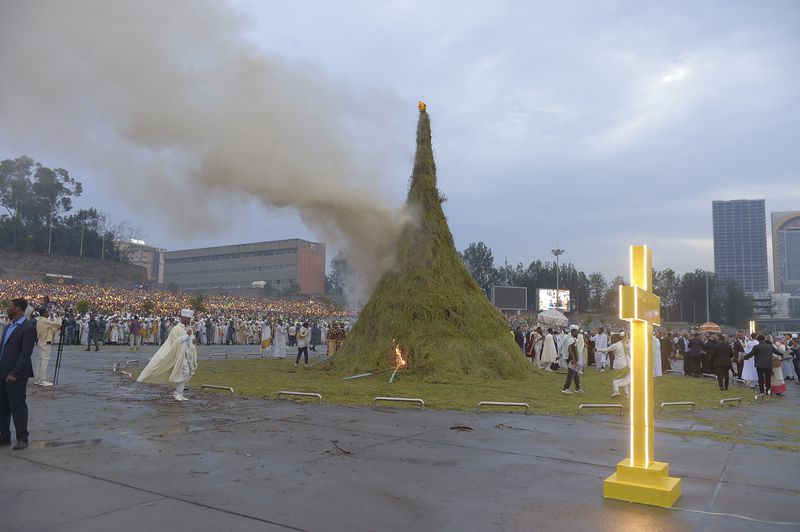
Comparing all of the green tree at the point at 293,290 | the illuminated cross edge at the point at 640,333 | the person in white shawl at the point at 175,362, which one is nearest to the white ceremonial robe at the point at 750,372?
the illuminated cross edge at the point at 640,333

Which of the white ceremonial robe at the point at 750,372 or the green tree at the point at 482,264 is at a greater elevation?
the green tree at the point at 482,264

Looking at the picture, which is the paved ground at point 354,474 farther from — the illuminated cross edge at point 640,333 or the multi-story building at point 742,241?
the multi-story building at point 742,241

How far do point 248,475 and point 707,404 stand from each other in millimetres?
11295

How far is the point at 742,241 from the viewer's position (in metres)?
190

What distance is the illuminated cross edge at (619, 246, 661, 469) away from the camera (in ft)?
17.0

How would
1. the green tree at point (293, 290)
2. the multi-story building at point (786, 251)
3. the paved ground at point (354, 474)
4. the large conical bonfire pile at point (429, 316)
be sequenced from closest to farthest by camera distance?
the paved ground at point (354, 474) → the large conical bonfire pile at point (429, 316) → the green tree at point (293, 290) → the multi-story building at point (786, 251)

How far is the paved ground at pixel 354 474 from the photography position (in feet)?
14.9

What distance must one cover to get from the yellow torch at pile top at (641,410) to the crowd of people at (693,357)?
7174 mm

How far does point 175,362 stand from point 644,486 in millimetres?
9190

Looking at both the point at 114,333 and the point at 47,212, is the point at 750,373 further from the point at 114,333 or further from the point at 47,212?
the point at 47,212

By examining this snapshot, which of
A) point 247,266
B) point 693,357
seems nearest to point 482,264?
point 247,266

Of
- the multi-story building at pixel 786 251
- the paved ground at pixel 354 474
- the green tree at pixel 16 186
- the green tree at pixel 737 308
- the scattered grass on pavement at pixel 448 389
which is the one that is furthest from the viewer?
the multi-story building at pixel 786 251

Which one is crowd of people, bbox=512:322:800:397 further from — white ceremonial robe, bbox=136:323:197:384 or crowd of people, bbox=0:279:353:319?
crowd of people, bbox=0:279:353:319

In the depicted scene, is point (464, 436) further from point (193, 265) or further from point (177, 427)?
point (193, 265)
